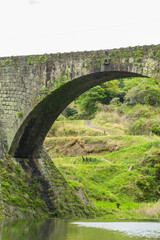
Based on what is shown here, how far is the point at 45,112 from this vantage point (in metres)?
15.1

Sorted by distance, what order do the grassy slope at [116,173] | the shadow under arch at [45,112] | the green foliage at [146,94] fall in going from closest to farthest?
1. the shadow under arch at [45,112]
2. the grassy slope at [116,173]
3. the green foliage at [146,94]

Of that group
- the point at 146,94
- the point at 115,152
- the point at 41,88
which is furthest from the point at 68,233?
the point at 146,94

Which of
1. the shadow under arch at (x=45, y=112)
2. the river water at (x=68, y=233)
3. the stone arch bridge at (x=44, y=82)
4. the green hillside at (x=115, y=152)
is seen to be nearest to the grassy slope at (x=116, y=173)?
the green hillside at (x=115, y=152)

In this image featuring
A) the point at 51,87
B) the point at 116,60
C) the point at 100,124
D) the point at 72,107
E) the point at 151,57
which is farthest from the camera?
the point at 72,107

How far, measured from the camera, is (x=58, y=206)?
49.9 feet

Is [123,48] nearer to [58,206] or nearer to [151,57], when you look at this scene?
[151,57]

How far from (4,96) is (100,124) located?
2319 cm

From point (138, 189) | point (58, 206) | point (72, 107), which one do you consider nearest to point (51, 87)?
point (58, 206)

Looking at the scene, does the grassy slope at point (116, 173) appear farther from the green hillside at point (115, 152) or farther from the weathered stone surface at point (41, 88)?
the weathered stone surface at point (41, 88)

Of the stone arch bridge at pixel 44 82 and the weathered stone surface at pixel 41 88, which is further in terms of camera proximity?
the weathered stone surface at pixel 41 88

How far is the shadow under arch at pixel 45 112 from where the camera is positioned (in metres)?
14.0

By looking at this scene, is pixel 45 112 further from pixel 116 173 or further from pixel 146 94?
pixel 146 94

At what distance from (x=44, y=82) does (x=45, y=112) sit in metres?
1.27

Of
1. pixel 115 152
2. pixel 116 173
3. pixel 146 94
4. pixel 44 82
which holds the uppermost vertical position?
pixel 44 82
